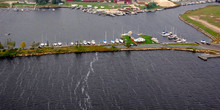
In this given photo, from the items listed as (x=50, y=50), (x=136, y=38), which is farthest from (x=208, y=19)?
(x=50, y=50)


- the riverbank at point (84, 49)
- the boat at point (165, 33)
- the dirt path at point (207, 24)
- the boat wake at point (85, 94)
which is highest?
the dirt path at point (207, 24)

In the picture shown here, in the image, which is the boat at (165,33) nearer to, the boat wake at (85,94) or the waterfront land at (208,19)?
the waterfront land at (208,19)

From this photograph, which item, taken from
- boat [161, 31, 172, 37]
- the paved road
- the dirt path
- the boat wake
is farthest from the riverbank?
the dirt path

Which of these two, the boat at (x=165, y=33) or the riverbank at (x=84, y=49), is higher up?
the boat at (x=165, y=33)

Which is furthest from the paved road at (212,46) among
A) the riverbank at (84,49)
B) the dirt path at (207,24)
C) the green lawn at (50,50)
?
the green lawn at (50,50)

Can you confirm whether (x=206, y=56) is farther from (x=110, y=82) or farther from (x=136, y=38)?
(x=110, y=82)

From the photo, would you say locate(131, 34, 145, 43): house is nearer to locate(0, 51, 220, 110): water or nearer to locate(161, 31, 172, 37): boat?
locate(0, 51, 220, 110): water
